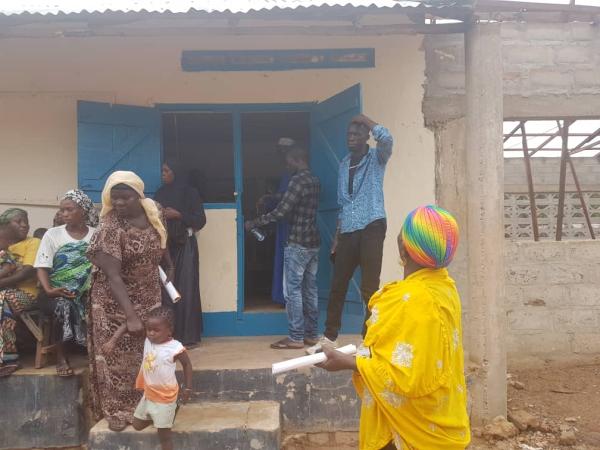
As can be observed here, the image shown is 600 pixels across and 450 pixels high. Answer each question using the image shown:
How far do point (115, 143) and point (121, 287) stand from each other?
2.02 m

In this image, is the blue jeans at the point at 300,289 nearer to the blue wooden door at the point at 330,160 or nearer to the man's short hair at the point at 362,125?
the blue wooden door at the point at 330,160

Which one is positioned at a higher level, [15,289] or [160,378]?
[15,289]

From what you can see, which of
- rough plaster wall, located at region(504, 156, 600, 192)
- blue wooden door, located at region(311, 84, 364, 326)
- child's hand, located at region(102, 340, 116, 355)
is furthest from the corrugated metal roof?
rough plaster wall, located at region(504, 156, 600, 192)

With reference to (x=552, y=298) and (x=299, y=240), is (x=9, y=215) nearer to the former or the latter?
(x=299, y=240)

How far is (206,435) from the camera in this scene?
3275mm

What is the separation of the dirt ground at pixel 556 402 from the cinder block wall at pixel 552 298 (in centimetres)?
16

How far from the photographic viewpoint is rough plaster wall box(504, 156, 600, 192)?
309 inches

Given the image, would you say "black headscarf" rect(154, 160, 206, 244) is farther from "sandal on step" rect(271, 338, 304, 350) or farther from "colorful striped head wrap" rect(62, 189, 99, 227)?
"sandal on step" rect(271, 338, 304, 350)

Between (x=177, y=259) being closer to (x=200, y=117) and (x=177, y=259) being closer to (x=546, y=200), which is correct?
(x=200, y=117)

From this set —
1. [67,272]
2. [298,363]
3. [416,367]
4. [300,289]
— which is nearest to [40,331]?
[67,272]

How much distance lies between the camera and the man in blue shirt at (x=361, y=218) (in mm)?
3932

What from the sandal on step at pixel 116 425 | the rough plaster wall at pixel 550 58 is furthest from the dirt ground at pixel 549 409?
the rough plaster wall at pixel 550 58

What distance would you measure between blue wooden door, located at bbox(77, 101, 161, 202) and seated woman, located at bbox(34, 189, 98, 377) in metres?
0.98

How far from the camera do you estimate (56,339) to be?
382 centimetres
